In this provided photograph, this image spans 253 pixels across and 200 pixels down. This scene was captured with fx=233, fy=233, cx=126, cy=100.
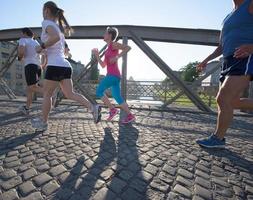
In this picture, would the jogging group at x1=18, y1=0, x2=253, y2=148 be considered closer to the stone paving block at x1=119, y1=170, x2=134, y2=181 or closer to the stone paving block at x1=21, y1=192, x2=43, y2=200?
the stone paving block at x1=119, y1=170, x2=134, y2=181

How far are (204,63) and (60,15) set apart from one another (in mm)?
2365

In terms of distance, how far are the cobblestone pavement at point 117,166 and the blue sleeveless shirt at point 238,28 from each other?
1319 mm

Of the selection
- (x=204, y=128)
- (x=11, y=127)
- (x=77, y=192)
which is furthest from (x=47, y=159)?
(x=204, y=128)

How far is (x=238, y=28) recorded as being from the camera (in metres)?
2.76

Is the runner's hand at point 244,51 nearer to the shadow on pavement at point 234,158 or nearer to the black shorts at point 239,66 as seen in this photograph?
the black shorts at point 239,66

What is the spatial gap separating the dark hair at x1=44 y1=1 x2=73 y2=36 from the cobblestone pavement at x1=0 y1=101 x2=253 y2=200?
1660mm

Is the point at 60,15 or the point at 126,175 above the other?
the point at 60,15

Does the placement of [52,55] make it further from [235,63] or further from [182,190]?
[182,190]

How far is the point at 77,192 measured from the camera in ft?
5.57

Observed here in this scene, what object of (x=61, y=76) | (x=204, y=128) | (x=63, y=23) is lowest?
(x=204, y=128)

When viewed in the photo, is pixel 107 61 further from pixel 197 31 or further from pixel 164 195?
pixel 197 31

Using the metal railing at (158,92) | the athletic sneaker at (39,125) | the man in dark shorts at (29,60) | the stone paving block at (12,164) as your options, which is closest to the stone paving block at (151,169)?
the stone paving block at (12,164)

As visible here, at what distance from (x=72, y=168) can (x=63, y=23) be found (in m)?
2.55

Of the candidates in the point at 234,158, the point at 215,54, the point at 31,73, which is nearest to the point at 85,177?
the point at 234,158
